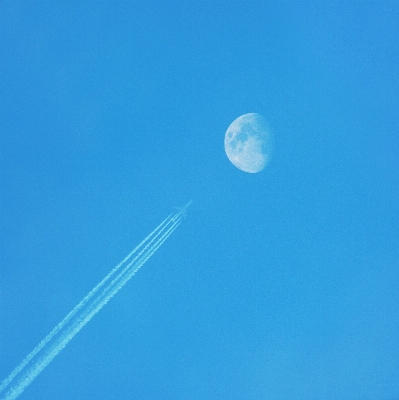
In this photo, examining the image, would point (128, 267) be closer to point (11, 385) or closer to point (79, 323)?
point (79, 323)

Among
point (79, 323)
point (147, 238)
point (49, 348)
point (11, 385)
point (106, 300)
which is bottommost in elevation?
point (11, 385)

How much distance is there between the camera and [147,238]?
10109 mm

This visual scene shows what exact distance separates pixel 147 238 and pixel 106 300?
1627mm

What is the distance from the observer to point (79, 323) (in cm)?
969

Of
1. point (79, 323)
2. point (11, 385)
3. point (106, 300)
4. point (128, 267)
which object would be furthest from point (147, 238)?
point (11, 385)

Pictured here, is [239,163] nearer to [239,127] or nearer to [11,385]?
[239,127]

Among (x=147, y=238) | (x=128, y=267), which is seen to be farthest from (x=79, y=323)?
(x=147, y=238)

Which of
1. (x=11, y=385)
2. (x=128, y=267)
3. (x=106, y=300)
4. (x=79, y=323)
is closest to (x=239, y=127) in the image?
(x=128, y=267)

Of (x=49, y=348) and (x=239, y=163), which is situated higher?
(x=239, y=163)

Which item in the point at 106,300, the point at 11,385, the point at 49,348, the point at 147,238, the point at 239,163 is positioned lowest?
the point at 11,385

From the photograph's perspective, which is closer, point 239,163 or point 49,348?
point 49,348

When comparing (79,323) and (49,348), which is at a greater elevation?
(79,323)

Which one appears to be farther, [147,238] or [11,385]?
[147,238]

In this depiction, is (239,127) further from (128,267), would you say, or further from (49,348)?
(49,348)
